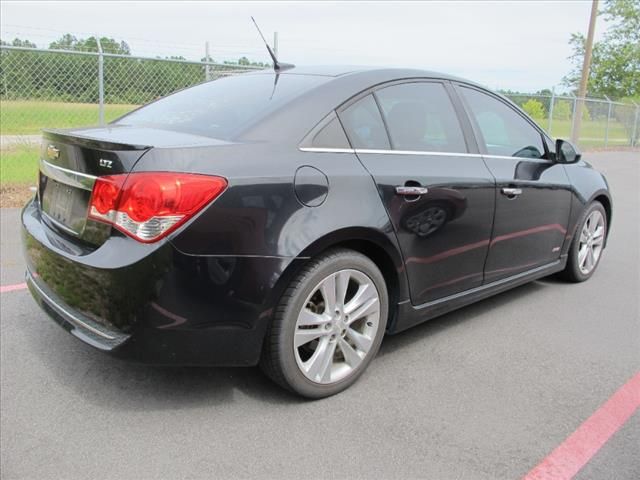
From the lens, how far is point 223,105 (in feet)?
9.82

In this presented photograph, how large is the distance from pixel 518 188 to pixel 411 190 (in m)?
1.10

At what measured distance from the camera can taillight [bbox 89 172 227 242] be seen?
2.26 m

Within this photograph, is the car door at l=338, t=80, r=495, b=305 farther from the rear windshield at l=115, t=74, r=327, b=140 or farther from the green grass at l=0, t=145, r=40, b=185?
the green grass at l=0, t=145, r=40, b=185

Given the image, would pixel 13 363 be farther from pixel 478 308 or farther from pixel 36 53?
pixel 36 53

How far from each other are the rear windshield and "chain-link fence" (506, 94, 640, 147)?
13.7m

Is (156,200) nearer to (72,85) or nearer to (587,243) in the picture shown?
(587,243)

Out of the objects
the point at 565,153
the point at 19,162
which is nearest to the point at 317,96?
the point at 565,153

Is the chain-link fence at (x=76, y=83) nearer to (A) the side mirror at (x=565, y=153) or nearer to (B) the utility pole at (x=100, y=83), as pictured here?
(B) the utility pole at (x=100, y=83)

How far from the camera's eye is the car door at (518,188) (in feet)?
11.9

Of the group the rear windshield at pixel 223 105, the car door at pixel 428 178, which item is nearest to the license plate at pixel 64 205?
the rear windshield at pixel 223 105

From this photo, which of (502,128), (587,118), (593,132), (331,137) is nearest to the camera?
(331,137)

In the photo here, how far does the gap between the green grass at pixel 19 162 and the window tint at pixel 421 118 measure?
642 centimetres

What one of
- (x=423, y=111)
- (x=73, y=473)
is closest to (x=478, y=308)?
(x=423, y=111)

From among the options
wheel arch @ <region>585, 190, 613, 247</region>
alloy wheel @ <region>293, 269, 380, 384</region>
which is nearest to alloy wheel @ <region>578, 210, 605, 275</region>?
wheel arch @ <region>585, 190, 613, 247</region>
